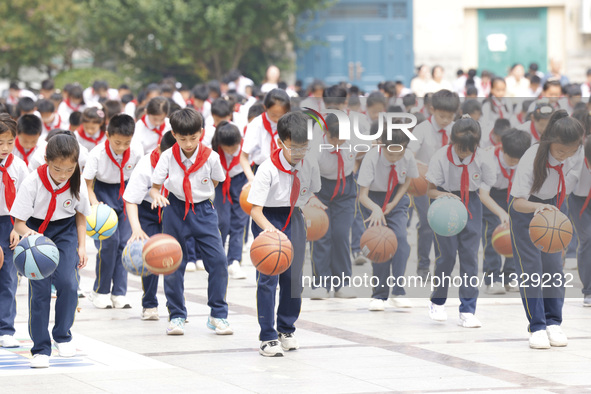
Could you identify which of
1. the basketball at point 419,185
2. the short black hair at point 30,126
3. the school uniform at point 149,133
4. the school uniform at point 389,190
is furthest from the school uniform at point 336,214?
the short black hair at point 30,126

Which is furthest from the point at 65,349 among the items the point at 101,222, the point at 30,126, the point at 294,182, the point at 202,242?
the point at 30,126

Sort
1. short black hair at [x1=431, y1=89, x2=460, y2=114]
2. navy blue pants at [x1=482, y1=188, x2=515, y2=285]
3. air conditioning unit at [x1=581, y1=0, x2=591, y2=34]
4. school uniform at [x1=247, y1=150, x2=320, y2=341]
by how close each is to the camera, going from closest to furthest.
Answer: school uniform at [x1=247, y1=150, x2=320, y2=341] < short black hair at [x1=431, y1=89, x2=460, y2=114] < navy blue pants at [x1=482, y1=188, x2=515, y2=285] < air conditioning unit at [x1=581, y1=0, x2=591, y2=34]

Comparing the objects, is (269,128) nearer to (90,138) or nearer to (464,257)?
(90,138)

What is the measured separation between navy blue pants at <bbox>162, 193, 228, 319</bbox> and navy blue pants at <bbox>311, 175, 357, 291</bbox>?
175 cm

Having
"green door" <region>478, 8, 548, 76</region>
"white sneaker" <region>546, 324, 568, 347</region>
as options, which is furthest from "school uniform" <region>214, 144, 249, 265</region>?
"green door" <region>478, 8, 548, 76</region>

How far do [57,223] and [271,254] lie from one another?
1468 millimetres

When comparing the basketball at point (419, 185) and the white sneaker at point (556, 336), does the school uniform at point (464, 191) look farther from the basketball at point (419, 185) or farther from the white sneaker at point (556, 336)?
the white sneaker at point (556, 336)

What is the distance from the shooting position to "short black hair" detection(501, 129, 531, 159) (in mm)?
9203

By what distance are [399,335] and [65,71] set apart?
64.3 ft

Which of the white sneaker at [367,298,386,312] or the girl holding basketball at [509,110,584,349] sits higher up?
the girl holding basketball at [509,110,584,349]

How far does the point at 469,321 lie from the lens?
8961 millimetres

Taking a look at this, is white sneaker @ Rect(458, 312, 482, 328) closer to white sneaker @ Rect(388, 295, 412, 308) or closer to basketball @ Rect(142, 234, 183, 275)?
white sneaker @ Rect(388, 295, 412, 308)

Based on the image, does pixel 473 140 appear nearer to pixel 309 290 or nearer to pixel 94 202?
pixel 309 290

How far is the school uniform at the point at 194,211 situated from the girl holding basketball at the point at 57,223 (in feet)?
3.17
